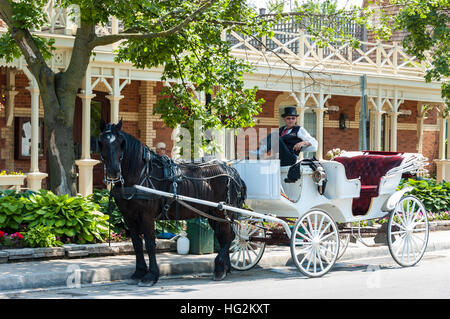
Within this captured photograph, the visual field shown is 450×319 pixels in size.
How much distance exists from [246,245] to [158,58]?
3.42m

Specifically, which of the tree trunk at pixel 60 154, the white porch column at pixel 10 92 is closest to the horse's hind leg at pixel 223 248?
the tree trunk at pixel 60 154

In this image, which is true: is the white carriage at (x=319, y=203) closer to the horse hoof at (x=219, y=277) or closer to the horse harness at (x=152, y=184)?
the horse harness at (x=152, y=184)

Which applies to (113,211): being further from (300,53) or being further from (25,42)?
(300,53)

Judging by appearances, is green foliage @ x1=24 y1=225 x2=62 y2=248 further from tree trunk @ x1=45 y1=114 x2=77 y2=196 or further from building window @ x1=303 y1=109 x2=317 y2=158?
building window @ x1=303 y1=109 x2=317 y2=158

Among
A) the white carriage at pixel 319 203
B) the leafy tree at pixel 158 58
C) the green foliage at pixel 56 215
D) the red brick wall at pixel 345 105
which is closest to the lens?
the white carriage at pixel 319 203

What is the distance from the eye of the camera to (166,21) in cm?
1141

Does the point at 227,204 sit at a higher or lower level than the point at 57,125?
lower

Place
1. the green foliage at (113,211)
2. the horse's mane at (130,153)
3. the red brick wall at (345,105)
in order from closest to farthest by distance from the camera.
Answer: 1. the horse's mane at (130,153)
2. the green foliage at (113,211)
3. the red brick wall at (345,105)

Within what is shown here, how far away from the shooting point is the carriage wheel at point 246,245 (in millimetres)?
10453

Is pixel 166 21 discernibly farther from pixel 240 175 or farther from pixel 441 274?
pixel 441 274

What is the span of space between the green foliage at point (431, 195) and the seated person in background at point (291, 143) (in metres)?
7.07

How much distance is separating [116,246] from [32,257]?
53.3 inches
